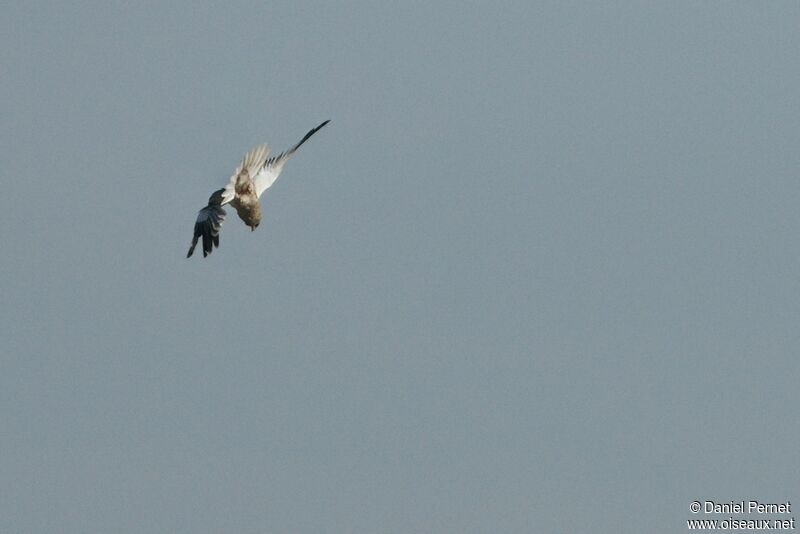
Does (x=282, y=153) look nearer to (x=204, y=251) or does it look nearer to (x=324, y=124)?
(x=324, y=124)

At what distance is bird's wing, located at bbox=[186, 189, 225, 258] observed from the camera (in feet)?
201

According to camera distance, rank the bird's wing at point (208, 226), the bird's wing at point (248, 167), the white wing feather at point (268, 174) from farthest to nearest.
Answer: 1. the white wing feather at point (268, 174)
2. the bird's wing at point (248, 167)
3. the bird's wing at point (208, 226)

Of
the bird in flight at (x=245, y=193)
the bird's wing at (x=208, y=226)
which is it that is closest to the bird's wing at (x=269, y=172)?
the bird in flight at (x=245, y=193)

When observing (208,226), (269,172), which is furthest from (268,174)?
(208,226)

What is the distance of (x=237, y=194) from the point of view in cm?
6631

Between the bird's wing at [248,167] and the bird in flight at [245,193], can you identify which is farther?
the bird's wing at [248,167]

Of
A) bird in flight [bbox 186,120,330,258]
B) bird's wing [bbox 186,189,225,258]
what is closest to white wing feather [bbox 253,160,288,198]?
bird in flight [bbox 186,120,330,258]

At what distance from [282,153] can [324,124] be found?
1.66 m

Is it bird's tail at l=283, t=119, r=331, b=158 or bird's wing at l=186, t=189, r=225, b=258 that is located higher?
bird's tail at l=283, t=119, r=331, b=158

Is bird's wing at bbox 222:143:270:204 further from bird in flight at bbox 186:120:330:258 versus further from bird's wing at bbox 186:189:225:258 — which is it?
bird's wing at bbox 186:189:225:258

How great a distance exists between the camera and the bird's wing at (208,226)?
61188 mm

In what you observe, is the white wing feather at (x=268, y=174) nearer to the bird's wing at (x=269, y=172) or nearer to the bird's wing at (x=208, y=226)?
the bird's wing at (x=269, y=172)

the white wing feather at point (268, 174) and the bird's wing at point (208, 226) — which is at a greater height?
the white wing feather at point (268, 174)

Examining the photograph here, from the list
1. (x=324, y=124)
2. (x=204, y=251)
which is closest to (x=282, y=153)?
(x=324, y=124)
